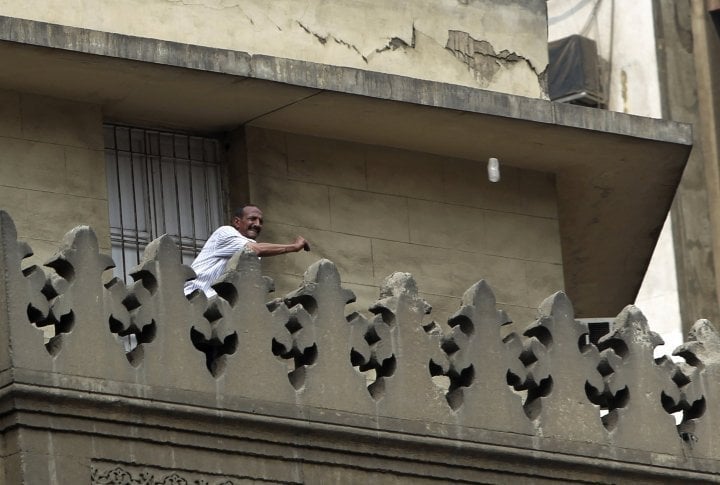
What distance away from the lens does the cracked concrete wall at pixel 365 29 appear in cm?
2317

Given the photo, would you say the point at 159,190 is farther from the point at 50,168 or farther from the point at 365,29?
the point at 365,29

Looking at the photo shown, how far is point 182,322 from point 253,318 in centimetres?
58

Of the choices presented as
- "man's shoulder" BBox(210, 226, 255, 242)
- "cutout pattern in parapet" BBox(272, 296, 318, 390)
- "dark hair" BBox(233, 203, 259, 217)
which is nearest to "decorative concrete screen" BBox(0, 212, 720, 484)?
"cutout pattern in parapet" BBox(272, 296, 318, 390)

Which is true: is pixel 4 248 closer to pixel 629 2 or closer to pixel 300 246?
pixel 300 246

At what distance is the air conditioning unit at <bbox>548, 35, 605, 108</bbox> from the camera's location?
1642 inches

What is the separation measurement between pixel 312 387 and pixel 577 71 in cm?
2241

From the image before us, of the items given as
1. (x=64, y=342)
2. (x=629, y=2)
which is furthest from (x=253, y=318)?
(x=629, y=2)

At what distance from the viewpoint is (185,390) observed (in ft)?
62.8

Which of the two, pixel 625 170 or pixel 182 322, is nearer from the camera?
pixel 182 322

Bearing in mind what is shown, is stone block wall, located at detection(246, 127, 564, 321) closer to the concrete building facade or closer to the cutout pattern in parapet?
the concrete building facade

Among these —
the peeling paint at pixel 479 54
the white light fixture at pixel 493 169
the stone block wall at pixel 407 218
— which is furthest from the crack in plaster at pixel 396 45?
the white light fixture at pixel 493 169

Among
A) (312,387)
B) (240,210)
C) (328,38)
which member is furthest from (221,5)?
(312,387)

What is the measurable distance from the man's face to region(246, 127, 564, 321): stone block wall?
1.81m

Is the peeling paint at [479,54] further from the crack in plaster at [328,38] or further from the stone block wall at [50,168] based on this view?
the stone block wall at [50,168]
